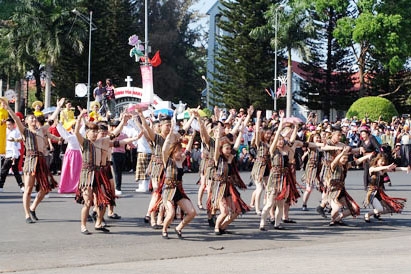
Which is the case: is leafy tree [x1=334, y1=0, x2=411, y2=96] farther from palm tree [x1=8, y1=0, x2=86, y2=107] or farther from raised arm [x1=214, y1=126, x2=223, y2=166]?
raised arm [x1=214, y1=126, x2=223, y2=166]

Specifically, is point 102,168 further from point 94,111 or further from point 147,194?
point 94,111

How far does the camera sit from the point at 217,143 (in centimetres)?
1173

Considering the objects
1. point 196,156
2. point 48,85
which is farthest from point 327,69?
point 196,156

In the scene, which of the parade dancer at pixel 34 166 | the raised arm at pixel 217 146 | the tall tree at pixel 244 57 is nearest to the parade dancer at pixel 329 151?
the raised arm at pixel 217 146

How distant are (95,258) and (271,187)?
3954 mm

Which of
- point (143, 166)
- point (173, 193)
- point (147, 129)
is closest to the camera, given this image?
point (173, 193)

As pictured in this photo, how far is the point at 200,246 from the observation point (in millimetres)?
10555

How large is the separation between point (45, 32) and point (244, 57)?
48.8 ft

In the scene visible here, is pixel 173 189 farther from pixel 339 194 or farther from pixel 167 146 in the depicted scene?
pixel 339 194

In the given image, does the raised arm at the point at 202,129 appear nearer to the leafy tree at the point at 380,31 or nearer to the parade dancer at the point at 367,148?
the parade dancer at the point at 367,148

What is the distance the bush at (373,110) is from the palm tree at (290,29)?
1029 cm

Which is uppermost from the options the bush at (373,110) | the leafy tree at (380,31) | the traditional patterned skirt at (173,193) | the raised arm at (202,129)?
the leafy tree at (380,31)

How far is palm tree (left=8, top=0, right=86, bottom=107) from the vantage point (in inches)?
2228

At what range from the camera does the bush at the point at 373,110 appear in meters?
42.8
